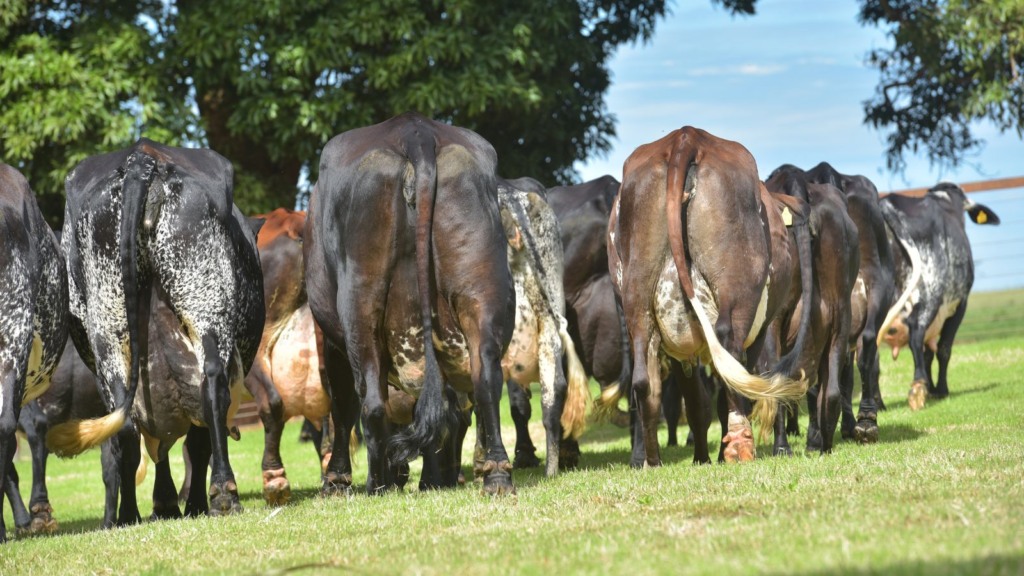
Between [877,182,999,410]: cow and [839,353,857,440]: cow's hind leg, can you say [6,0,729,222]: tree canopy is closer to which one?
[877,182,999,410]: cow

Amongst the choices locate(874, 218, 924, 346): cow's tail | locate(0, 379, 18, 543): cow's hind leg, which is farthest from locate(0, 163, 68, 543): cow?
locate(874, 218, 924, 346): cow's tail

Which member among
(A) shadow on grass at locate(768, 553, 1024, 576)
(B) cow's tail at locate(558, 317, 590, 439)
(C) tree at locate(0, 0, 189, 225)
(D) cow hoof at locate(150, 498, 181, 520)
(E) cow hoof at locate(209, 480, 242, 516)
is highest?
(C) tree at locate(0, 0, 189, 225)

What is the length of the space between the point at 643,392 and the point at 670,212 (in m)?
1.21

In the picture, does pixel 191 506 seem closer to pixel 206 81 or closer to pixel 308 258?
pixel 308 258

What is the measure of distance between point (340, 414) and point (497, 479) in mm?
2503

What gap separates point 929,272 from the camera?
1466cm

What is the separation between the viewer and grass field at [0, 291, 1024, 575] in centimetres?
455

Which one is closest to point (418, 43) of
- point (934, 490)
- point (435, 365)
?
point (435, 365)

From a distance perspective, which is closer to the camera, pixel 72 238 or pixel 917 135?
pixel 72 238

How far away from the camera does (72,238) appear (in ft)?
27.2

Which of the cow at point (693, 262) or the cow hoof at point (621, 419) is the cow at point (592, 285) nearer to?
the cow hoof at point (621, 419)

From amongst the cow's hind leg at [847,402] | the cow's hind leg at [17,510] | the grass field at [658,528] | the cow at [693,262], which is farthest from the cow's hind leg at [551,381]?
the cow's hind leg at [17,510]

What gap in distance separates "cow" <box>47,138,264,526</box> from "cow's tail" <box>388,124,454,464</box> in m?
1.41

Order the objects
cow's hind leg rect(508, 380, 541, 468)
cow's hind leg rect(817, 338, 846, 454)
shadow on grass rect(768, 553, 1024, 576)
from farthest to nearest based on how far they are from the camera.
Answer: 1. cow's hind leg rect(508, 380, 541, 468)
2. cow's hind leg rect(817, 338, 846, 454)
3. shadow on grass rect(768, 553, 1024, 576)
